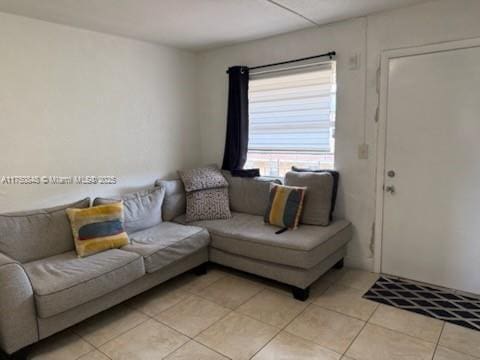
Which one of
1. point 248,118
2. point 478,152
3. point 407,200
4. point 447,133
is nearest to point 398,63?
point 447,133

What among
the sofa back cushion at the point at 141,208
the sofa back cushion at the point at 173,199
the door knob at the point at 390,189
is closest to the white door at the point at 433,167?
the door knob at the point at 390,189

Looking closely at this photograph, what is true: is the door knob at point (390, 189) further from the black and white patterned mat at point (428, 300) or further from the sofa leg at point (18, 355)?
the sofa leg at point (18, 355)

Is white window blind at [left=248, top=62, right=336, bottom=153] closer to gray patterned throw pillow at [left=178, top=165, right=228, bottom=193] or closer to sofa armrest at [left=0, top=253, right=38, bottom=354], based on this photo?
gray patterned throw pillow at [left=178, top=165, right=228, bottom=193]

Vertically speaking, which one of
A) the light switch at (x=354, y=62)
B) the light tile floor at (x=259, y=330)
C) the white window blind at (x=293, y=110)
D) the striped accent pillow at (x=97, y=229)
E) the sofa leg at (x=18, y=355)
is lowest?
the light tile floor at (x=259, y=330)

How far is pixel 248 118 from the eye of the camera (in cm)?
398

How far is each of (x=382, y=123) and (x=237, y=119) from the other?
5.26 ft

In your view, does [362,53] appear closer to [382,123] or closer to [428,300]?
[382,123]

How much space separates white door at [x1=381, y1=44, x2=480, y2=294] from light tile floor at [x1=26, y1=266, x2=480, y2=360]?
60 centimetres

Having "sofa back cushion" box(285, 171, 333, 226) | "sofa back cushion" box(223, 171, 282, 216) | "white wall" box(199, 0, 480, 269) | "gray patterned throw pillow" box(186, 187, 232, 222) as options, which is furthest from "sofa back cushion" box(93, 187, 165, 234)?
"white wall" box(199, 0, 480, 269)

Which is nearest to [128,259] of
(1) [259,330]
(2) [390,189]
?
(1) [259,330]

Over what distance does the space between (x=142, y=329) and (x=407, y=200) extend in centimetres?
243

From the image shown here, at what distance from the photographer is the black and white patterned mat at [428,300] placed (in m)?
2.46

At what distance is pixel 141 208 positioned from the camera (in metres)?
3.30

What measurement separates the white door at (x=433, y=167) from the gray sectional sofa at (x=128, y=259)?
0.54 meters
